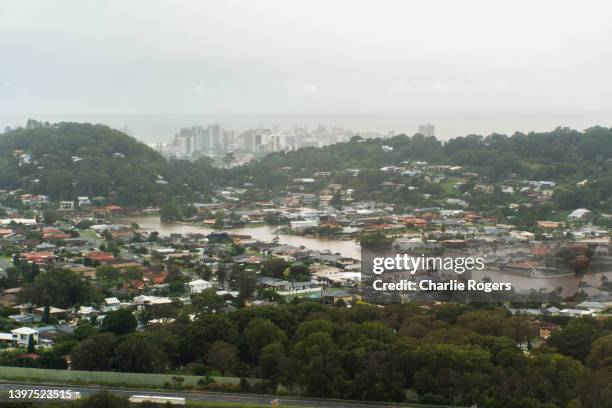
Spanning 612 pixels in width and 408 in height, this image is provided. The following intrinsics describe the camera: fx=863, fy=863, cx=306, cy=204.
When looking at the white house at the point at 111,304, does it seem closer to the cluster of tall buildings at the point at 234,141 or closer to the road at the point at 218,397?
the road at the point at 218,397

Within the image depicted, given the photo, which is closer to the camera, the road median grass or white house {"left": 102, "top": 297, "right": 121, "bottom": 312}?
the road median grass

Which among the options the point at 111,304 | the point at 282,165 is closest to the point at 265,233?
the point at 111,304

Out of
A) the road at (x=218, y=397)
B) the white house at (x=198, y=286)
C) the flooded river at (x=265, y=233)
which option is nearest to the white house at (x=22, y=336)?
the road at (x=218, y=397)

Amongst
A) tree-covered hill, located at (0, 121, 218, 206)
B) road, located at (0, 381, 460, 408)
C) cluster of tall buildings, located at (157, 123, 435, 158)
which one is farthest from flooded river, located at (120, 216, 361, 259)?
cluster of tall buildings, located at (157, 123, 435, 158)

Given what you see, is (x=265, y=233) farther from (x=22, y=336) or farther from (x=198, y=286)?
(x=22, y=336)

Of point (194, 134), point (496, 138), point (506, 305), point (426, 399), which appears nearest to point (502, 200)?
point (496, 138)

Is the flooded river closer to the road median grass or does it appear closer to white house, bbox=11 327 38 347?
white house, bbox=11 327 38 347
